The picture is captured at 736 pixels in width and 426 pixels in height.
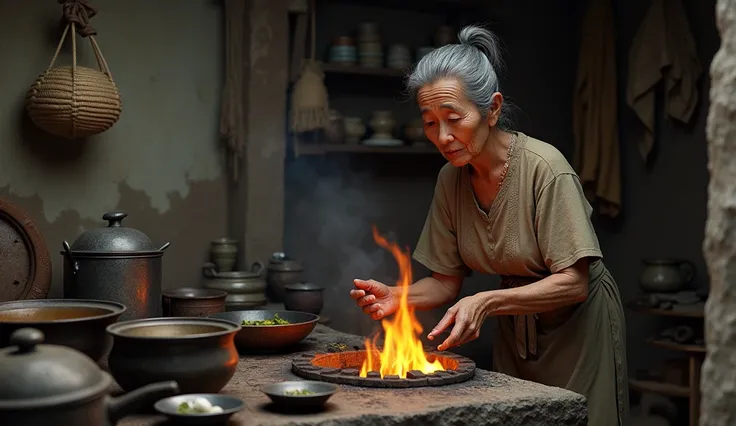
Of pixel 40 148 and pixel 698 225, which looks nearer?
pixel 40 148

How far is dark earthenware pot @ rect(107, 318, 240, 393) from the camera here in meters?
2.10

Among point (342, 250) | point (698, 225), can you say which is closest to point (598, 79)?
point (698, 225)

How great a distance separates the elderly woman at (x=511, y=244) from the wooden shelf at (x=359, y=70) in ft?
6.74

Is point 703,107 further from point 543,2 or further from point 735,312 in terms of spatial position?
point 735,312

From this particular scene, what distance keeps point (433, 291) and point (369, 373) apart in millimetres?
712

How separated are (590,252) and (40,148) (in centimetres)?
291

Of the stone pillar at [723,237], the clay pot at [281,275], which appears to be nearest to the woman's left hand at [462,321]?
the stone pillar at [723,237]

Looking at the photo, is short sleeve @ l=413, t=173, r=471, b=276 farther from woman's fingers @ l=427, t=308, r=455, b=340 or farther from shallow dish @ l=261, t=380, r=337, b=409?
shallow dish @ l=261, t=380, r=337, b=409

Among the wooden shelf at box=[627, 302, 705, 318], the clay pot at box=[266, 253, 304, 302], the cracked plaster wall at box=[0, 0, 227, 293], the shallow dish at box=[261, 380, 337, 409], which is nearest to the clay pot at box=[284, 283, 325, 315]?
the clay pot at box=[266, 253, 304, 302]

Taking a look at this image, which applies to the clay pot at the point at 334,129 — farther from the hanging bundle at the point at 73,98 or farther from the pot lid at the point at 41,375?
the pot lid at the point at 41,375

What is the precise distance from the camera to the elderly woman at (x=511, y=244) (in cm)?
275

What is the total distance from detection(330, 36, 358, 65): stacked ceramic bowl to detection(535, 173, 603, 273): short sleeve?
254cm

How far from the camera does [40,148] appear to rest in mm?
4270

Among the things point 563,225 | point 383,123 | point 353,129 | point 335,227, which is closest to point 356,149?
point 353,129
